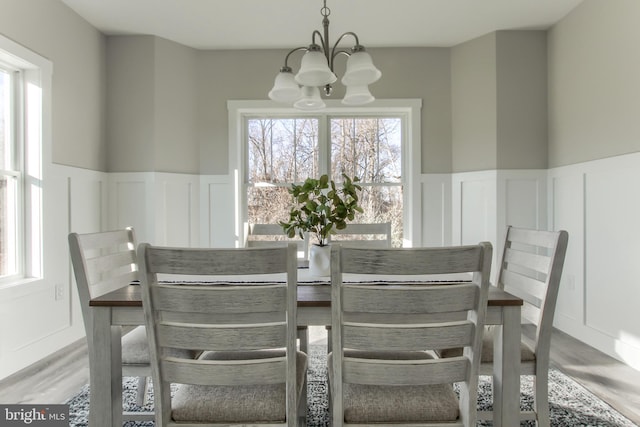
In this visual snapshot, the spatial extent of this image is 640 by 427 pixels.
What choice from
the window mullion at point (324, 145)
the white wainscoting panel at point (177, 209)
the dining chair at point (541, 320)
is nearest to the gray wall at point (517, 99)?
the window mullion at point (324, 145)

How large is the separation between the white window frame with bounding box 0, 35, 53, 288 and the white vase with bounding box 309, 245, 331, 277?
210cm

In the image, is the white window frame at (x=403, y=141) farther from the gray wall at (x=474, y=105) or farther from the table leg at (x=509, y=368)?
the table leg at (x=509, y=368)

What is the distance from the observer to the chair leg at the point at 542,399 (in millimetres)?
1453

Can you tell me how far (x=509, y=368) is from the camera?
1267 mm

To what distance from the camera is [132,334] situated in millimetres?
1685

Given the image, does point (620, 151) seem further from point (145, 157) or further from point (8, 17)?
point (8, 17)

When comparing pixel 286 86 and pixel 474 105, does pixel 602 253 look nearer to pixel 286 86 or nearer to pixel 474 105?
pixel 474 105

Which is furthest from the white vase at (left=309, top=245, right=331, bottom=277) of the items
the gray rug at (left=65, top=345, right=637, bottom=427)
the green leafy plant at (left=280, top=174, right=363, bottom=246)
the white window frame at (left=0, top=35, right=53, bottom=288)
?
the white window frame at (left=0, top=35, right=53, bottom=288)

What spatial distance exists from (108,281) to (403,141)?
288cm

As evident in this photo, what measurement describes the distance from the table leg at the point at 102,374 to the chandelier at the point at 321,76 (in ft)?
4.13

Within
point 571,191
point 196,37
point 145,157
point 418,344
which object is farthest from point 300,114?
point 418,344

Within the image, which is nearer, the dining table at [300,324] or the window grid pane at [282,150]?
the dining table at [300,324]

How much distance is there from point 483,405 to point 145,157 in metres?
3.16

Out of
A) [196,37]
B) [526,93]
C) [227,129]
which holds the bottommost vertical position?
[227,129]
